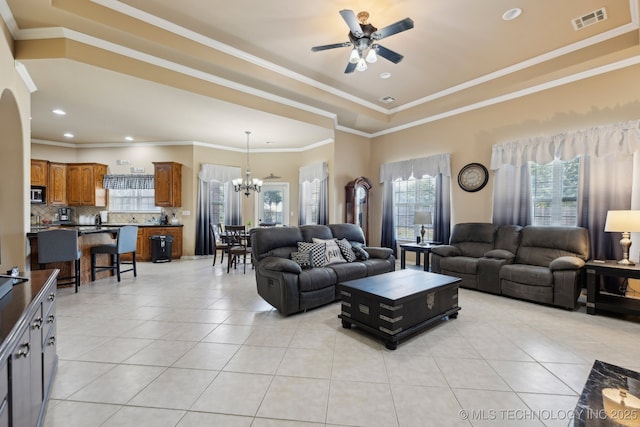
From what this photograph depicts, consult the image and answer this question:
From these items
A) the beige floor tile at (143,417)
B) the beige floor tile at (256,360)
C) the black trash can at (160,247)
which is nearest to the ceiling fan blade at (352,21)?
the beige floor tile at (256,360)

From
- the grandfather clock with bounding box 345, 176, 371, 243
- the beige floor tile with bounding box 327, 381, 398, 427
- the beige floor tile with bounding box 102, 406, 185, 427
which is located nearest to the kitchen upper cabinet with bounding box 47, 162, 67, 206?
the grandfather clock with bounding box 345, 176, 371, 243

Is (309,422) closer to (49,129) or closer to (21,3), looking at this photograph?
(21,3)

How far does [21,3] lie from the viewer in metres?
2.81

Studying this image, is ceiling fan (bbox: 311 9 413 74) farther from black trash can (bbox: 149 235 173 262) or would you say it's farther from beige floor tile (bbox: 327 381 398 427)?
black trash can (bbox: 149 235 173 262)

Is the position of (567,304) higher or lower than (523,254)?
lower

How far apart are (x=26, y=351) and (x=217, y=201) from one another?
6.59 m

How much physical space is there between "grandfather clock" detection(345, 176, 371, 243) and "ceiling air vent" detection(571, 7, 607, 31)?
4.00 m

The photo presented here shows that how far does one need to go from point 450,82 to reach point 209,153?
580 cm

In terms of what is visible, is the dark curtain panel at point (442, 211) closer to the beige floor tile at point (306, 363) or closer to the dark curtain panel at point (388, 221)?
the dark curtain panel at point (388, 221)

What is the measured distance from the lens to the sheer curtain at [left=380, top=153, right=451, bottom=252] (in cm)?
556

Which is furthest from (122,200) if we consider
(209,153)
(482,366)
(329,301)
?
(482,366)

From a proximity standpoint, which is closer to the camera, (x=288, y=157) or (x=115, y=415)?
(x=115, y=415)

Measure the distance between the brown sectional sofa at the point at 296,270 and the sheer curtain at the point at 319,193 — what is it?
2109 millimetres

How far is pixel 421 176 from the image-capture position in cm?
592
